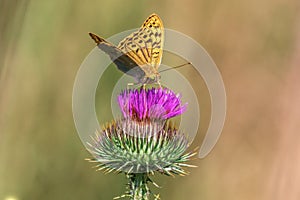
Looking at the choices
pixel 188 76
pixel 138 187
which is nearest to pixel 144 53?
pixel 138 187

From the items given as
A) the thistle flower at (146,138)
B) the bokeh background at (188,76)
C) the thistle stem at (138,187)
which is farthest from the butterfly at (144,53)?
the bokeh background at (188,76)

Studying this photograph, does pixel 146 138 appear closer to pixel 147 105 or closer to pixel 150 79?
pixel 147 105

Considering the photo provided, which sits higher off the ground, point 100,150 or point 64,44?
point 64,44

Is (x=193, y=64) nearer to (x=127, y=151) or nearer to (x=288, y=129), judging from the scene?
(x=288, y=129)

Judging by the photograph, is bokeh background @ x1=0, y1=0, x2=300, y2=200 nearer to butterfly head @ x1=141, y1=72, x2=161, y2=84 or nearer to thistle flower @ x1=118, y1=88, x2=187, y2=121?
butterfly head @ x1=141, y1=72, x2=161, y2=84

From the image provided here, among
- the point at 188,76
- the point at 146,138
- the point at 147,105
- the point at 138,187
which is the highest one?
the point at 188,76

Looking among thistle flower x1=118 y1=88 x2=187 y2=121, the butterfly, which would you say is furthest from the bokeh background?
thistle flower x1=118 y1=88 x2=187 y2=121

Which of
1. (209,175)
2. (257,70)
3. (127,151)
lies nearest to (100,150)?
(127,151)

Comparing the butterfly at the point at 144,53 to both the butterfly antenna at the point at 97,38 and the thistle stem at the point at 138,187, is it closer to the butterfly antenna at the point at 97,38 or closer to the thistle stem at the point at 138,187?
the butterfly antenna at the point at 97,38
